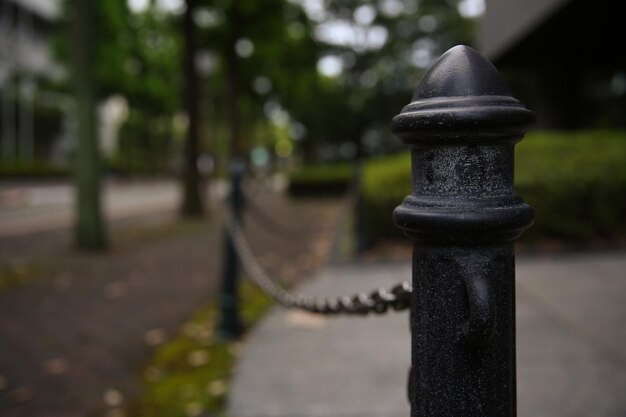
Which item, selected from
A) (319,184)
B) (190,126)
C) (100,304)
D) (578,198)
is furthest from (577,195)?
(319,184)

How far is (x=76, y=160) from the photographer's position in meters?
8.98

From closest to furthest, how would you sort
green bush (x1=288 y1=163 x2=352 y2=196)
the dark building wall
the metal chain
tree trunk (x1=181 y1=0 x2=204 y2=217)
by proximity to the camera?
the metal chain, the dark building wall, tree trunk (x1=181 y1=0 x2=204 y2=217), green bush (x1=288 y1=163 x2=352 y2=196)

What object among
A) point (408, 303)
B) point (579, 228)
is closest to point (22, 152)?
point (579, 228)

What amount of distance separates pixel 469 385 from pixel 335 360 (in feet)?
9.08

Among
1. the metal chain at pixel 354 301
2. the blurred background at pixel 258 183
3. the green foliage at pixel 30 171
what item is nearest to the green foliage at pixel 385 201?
the blurred background at pixel 258 183

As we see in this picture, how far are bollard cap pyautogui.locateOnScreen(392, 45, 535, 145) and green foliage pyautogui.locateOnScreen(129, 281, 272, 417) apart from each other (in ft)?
8.12

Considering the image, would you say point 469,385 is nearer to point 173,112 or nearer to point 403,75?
point 403,75

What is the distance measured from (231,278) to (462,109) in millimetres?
3469

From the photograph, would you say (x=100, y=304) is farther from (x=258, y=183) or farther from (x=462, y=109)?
(x=258, y=183)

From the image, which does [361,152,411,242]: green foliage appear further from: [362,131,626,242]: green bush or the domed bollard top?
the domed bollard top

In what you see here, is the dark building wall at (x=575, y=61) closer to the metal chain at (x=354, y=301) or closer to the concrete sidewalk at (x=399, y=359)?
the concrete sidewalk at (x=399, y=359)

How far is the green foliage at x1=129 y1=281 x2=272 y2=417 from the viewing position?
10.3 feet

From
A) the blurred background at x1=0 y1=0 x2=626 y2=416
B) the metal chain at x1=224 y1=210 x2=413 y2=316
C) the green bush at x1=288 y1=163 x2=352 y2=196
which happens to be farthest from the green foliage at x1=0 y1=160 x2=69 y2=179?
the metal chain at x1=224 y1=210 x2=413 y2=316

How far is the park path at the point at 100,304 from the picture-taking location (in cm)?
356
